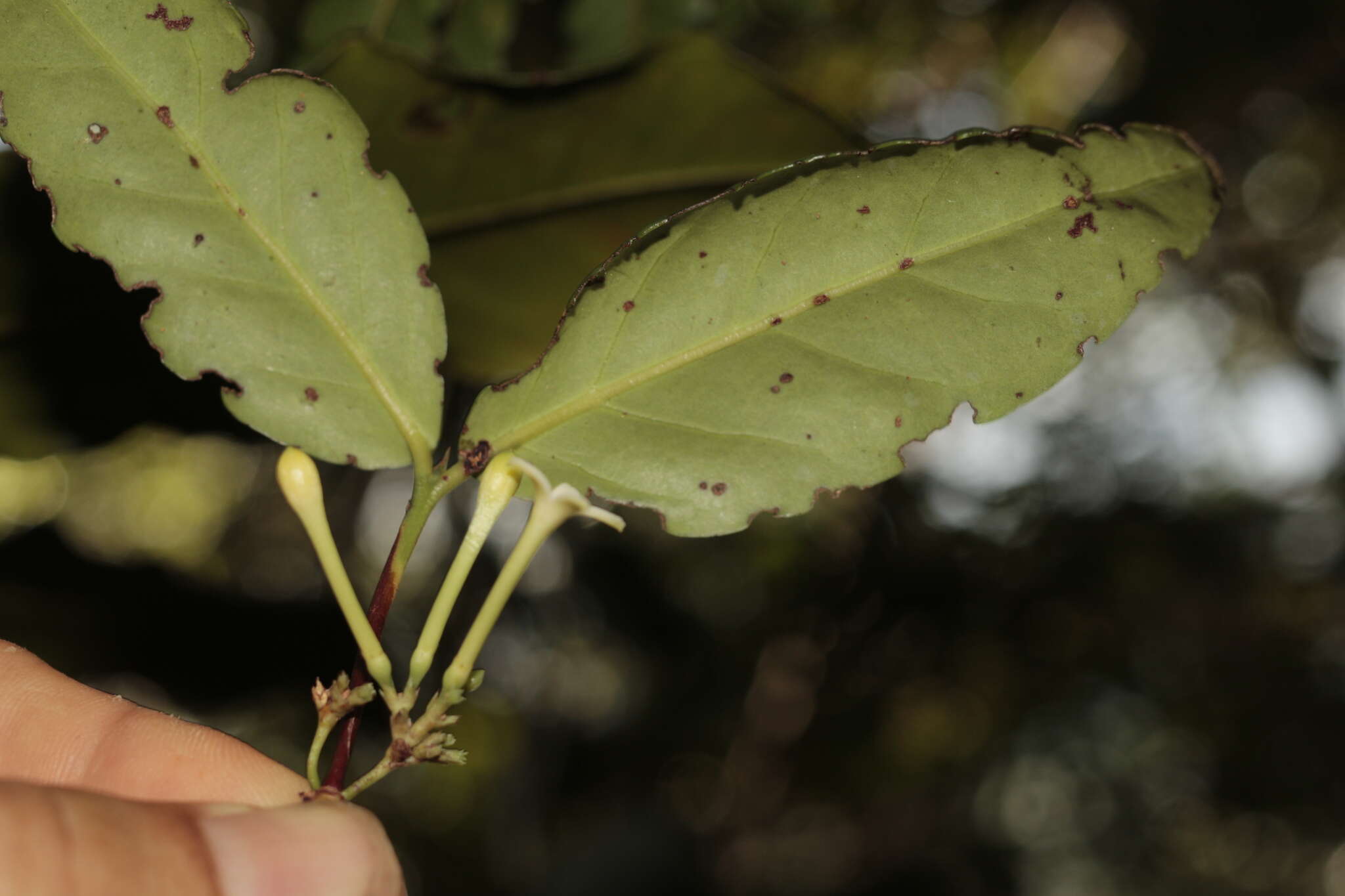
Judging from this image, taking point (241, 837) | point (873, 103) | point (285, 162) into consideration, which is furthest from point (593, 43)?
point (873, 103)

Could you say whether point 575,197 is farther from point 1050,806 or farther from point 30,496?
point 1050,806

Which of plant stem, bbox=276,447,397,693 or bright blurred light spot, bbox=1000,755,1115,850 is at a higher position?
plant stem, bbox=276,447,397,693

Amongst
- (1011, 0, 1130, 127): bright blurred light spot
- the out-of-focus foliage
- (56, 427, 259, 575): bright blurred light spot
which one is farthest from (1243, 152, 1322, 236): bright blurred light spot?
(56, 427, 259, 575): bright blurred light spot

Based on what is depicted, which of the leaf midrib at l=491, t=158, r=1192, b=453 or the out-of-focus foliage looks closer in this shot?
the leaf midrib at l=491, t=158, r=1192, b=453

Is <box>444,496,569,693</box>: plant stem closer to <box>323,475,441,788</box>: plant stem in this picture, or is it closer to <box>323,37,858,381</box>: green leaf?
<box>323,475,441,788</box>: plant stem

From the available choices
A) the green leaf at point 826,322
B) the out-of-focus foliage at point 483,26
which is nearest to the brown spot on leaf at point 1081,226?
the green leaf at point 826,322

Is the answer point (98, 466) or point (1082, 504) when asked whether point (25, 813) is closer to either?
point (98, 466)
